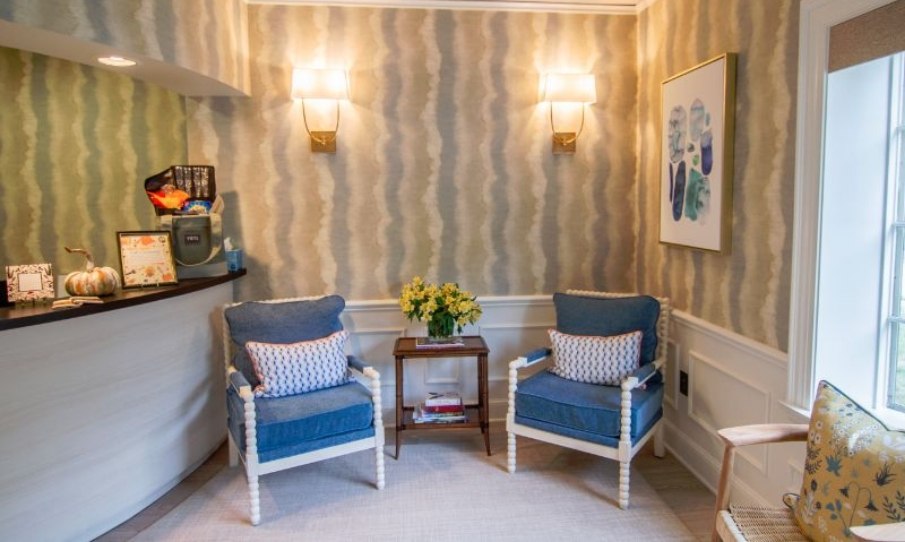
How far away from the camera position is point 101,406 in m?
2.43

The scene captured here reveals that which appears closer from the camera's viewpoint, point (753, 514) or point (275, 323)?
point (753, 514)

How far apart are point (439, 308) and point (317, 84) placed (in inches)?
55.1

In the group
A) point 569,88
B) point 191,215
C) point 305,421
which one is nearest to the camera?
point 305,421

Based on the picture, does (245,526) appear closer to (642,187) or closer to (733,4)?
(642,187)

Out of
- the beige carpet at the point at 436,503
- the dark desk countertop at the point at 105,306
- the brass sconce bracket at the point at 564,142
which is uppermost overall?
the brass sconce bracket at the point at 564,142

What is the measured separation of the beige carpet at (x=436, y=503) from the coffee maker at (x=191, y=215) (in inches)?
42.9

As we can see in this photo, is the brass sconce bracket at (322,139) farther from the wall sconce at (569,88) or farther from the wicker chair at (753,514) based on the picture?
the wicker chair at (753,514)

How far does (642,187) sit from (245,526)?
279 cm

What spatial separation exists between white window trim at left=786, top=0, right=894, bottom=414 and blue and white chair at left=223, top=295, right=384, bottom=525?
69.7 inches

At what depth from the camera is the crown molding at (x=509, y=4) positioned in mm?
3322

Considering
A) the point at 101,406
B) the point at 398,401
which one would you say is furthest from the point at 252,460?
the point at 398,401

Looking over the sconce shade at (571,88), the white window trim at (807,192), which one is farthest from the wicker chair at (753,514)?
the sconce shade at (571,88)

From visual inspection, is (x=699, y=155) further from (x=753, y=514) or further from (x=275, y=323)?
(x=275, y=323)

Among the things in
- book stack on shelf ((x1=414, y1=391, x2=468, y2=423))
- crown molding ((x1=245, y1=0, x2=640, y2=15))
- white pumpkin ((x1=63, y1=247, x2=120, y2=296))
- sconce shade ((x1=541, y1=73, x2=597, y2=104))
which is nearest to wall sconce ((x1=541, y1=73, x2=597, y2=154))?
sconce shade ((x1=541, y1=73, x2=597, y2=104))
